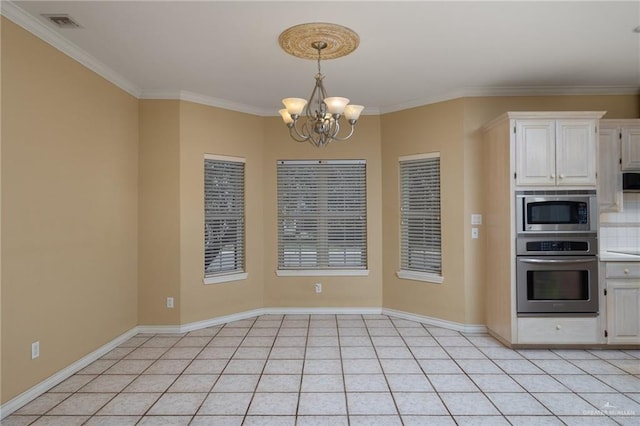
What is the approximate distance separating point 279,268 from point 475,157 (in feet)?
9.54

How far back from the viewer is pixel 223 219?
4.84 meters

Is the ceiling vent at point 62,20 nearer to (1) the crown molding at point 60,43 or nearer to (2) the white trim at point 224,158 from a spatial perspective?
(1) the crown molding at point 60,43

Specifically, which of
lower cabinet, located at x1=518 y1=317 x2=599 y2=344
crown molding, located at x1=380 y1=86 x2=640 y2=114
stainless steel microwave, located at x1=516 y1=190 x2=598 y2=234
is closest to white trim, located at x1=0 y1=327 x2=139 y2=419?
lower cabinet, located at x1=518 y1=317 x2=599 y2=344

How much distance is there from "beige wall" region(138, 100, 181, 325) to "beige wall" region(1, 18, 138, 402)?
19cm

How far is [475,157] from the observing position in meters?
4.40

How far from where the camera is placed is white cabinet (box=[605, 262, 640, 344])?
368 centimetres

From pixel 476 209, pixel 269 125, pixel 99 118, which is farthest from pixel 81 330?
pixel 476 209

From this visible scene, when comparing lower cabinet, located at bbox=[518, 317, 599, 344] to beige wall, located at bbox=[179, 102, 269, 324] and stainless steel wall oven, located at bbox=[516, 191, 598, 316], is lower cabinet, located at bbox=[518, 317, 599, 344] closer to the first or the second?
stainless steel wall oven, located at bbox=[516, 191, 598, 316]

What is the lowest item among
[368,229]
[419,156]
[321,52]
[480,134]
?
[368,229]

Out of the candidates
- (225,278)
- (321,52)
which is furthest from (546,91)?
(225,278)

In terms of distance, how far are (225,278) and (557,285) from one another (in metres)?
3.75

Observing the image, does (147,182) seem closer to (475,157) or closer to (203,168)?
(203,168)

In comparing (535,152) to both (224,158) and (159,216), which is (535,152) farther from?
(159,216)

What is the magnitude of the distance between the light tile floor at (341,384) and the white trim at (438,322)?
0.13 metres
